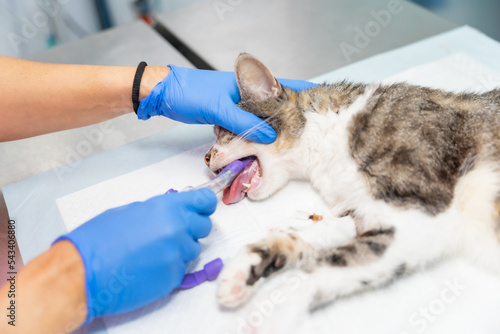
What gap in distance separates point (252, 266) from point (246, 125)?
1.72ft

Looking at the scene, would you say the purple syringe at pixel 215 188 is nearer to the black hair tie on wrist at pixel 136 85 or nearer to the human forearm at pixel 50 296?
the human forearm at pixel 50 296

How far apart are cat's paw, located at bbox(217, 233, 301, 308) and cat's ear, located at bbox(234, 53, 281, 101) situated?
0.54 m

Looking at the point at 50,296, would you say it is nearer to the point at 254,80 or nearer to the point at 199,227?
the point at 199,227

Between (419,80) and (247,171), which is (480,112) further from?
(247,171)

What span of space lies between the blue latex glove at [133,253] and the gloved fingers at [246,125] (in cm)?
41

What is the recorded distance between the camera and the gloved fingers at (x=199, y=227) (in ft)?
3.97

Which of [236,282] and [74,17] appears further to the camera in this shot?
[74,17]

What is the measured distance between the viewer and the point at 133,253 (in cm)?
110

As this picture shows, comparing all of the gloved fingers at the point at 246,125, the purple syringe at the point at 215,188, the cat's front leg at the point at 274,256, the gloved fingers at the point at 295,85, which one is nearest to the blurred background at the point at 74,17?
the gloved fingers at the point at 295,85

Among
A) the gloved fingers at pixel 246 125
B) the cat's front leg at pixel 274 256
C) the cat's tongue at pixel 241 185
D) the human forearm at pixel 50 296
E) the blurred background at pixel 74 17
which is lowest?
the cat's front leg at pixel 274 256

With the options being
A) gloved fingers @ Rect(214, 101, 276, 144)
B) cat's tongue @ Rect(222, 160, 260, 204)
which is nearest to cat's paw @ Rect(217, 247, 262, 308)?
cat's tongue @ Rect(222, 160, 260, 204)

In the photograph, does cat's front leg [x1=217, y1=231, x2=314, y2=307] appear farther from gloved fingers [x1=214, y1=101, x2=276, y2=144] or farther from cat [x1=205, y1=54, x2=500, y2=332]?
gloved fingers [x1=214, y1=101, x2=276, y2=144]

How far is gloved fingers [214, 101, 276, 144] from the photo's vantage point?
145 centimetres

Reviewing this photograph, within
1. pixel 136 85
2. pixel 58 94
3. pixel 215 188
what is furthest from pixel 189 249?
pixel 58 94
